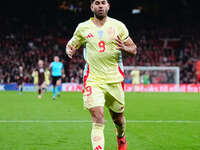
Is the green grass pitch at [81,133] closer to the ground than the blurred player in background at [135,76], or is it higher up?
closer to the ground

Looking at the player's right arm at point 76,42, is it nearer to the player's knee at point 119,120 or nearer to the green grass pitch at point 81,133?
the player's knee at point 119,120

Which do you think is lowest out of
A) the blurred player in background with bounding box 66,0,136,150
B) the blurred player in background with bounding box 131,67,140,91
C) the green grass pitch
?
the green grass pitch

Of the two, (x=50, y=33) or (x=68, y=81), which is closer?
(x=68, y=81)

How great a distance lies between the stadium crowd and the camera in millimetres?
39312

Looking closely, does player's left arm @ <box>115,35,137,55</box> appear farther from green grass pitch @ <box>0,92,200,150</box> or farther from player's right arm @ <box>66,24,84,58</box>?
green grass pitch @ <box>0,92,200,150</box>

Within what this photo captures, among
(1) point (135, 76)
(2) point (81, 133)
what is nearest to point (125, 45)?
(2) point (81, 133)

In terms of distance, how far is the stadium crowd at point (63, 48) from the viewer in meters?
39.3

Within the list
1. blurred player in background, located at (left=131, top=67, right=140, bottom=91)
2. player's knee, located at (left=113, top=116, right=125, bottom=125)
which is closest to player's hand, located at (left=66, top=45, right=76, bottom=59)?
player's knee, located at (left=113, top=116, right=125, bottom=125)

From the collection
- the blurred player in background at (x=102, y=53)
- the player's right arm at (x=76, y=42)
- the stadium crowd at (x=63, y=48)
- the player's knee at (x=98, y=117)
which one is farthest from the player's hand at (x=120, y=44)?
the stadium crowd at (x=63, y=48)

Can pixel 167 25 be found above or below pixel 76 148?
above

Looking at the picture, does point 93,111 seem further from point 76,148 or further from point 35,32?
point 35,32

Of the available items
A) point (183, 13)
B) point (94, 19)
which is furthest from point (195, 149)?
point (183, 13)

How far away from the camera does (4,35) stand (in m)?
43.4

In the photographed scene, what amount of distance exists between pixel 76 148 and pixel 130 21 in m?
42.8
